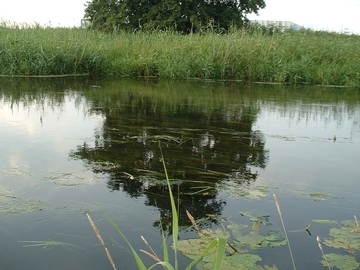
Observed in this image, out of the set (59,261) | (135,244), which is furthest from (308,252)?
(59,261)

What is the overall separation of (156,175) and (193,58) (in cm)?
794

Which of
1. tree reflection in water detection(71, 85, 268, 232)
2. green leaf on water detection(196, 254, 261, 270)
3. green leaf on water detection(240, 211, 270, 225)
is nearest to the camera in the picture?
green leaf on water detection(196, 254, 261, 270)

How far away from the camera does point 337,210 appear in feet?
7.42

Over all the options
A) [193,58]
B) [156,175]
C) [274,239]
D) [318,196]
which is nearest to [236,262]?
[274,239]

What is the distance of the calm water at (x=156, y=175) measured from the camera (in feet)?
5.97

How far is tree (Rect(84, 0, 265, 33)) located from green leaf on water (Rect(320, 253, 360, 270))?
1987 centimetres

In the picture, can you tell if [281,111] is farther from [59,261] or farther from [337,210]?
[59,261]

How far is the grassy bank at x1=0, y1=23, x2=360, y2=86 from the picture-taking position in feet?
31.2

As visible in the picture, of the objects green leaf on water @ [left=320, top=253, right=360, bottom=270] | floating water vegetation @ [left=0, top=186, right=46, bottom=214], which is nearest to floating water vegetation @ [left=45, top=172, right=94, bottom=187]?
floating water vegetation @ [left=0, top=186, right=46, bottom=214]

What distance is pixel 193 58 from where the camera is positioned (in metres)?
10.3

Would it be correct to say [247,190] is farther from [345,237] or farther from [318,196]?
[345,237]

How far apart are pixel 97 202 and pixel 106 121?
2.32 meters

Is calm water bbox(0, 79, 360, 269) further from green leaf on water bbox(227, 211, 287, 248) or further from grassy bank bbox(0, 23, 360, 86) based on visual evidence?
grassy bank bbox(0, 23, 360, 86)

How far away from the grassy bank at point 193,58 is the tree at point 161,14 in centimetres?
1030
